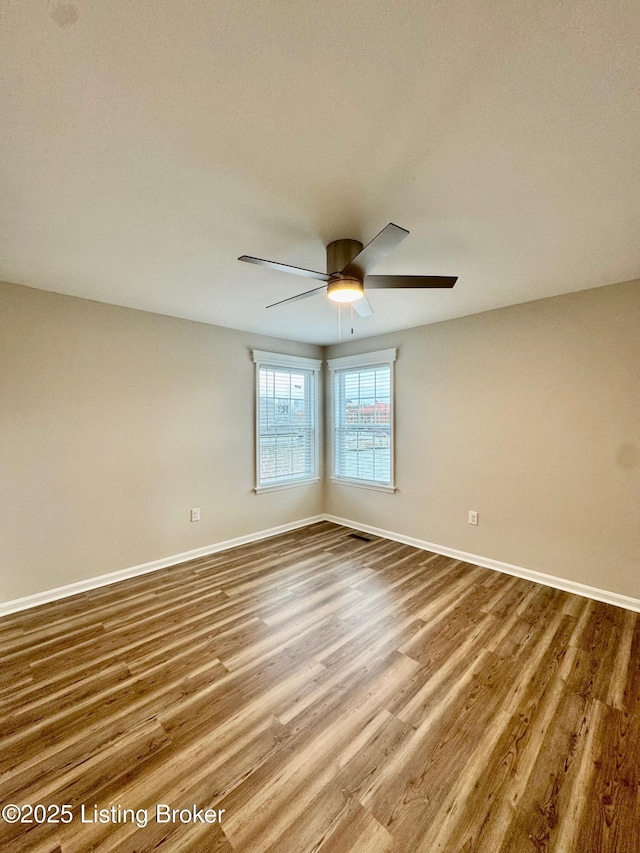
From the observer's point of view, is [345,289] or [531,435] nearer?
[345,289]

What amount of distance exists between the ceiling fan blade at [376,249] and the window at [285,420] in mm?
2469

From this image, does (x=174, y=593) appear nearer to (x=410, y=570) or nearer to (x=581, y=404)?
(x=410, y=570)

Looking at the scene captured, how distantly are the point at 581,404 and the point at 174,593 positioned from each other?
371cm

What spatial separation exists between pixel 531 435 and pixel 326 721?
107 inches

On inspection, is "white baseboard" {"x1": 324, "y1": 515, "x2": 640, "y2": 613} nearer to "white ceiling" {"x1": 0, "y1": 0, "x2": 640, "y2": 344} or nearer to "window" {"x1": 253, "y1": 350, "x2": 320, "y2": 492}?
"window" {"x1": 253, "y1": 350, "x2": 320, "y2": 492}

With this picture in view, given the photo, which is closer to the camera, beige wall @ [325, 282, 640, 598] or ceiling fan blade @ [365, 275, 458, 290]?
ceiling fan blade @ [365, 275, 458, 290]

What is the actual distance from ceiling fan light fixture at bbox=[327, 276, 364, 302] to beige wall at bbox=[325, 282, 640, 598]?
2.00 m

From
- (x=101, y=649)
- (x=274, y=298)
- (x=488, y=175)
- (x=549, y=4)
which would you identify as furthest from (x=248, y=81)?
(x=101, y=649)

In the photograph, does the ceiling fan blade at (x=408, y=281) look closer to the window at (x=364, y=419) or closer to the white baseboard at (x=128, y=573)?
the window at (x=364, y=419)

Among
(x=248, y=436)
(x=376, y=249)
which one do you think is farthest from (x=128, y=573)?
(x=376, y=249)

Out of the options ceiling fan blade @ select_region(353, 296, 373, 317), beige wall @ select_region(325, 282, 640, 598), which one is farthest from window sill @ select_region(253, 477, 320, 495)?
ceiling fan blade @ select_region(353, 296, 373, 317)

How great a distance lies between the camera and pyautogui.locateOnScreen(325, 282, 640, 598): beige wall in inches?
105

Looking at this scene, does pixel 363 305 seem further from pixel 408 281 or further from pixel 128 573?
pixel 128 573

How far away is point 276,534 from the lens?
14.2 ft
